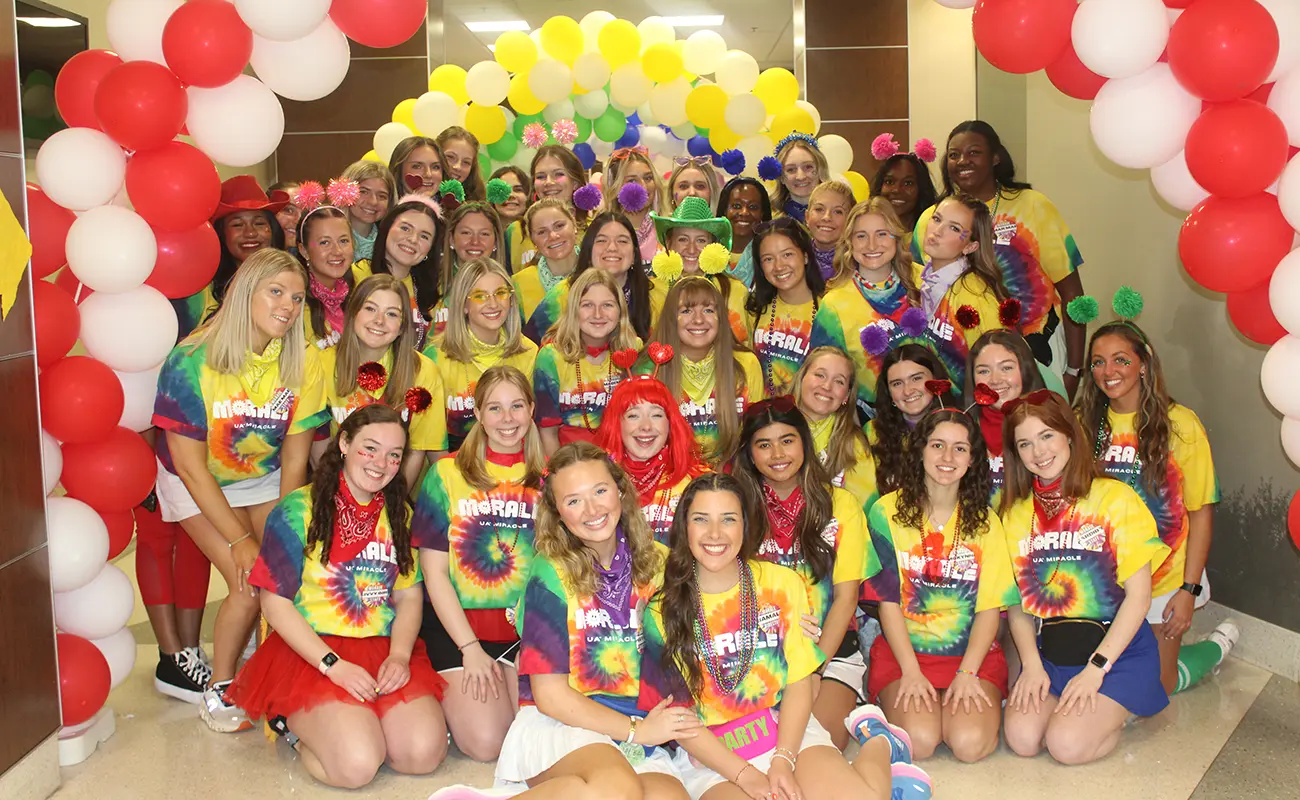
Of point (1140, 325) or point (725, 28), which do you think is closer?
point (1140, 325)

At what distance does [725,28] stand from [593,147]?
16.5 feet

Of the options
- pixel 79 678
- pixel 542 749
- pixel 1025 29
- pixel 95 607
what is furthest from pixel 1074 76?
pixel 79 678

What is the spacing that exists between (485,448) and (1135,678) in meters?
1.92

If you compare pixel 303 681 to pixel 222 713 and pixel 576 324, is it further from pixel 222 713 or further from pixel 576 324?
pixel 576 324

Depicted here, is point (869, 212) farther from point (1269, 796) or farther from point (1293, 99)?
point (1269, 796)

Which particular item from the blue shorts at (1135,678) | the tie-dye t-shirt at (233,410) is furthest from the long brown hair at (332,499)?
the blue shorts at (1135,678)

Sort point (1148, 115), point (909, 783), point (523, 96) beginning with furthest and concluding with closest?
point (523, 96)
point (1148, 115)
point (909, 783)

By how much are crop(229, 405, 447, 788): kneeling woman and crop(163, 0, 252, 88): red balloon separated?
1.02 metres

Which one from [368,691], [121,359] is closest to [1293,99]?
[368,691]

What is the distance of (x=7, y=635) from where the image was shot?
113 inches

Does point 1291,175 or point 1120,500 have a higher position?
point 1291,175

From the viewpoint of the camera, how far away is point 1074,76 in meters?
3.38

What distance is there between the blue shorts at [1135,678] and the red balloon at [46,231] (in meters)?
2.96

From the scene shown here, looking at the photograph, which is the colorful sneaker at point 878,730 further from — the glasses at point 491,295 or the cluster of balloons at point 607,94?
the cluster of balloons at point 607,94
